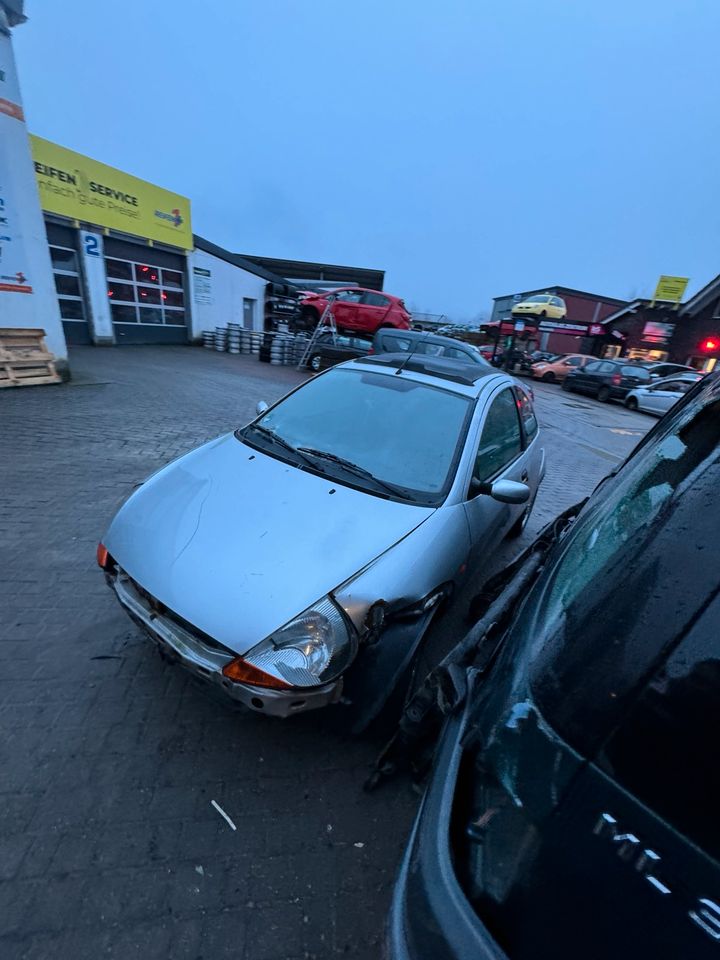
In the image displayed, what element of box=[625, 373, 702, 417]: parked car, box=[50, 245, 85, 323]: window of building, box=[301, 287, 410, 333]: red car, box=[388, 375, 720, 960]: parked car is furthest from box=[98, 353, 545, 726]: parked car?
box=[625, 373, 702, 417]: parked car

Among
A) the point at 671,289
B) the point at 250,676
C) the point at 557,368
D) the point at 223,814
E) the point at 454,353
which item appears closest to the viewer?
the point at 250,676

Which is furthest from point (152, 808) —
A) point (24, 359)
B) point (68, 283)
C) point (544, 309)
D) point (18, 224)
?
point (544, 309)

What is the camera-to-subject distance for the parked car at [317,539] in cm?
172

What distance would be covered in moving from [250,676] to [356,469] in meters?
1.27

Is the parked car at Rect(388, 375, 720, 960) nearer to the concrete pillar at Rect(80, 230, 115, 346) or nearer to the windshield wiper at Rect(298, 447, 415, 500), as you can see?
the windshield wiper at Rect(298, 447, 415, 500)

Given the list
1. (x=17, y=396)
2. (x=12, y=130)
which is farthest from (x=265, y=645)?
(x=12, y=130)

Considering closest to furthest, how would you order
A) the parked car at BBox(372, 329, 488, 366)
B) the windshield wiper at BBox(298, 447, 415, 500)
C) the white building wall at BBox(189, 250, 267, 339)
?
the windshield wiper at BBox(298, 447, 415, 500), the parked car at BBox(372, 329, 488, 366), the white building wall at BBox(189, 250, 267, 339)

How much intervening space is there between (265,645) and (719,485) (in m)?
1.52

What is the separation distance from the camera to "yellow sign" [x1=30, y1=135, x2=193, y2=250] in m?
11.2


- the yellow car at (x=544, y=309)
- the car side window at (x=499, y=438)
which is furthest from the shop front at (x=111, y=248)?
the yellow car at (x=544, y=309)

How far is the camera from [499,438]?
3.27 m

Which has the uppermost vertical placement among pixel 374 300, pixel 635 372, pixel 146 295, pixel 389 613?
pixel 374 300

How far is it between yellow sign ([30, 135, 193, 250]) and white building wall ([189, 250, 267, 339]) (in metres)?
1.09

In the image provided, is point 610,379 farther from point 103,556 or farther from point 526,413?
point 103,556
